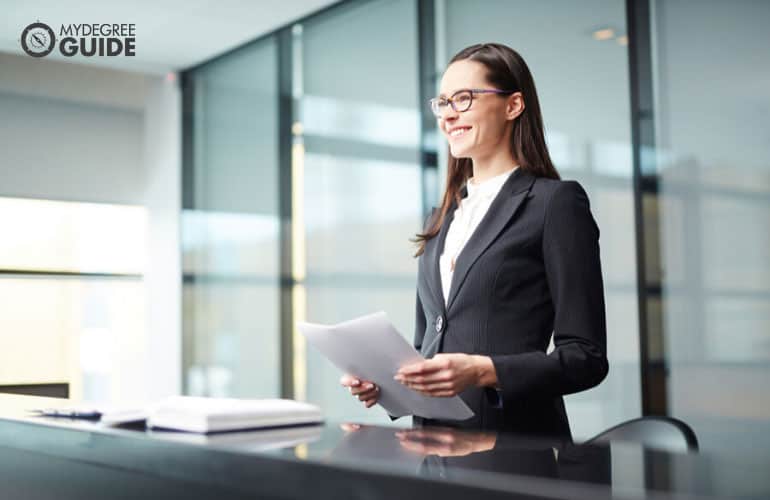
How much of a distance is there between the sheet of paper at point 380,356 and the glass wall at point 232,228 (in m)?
3.93

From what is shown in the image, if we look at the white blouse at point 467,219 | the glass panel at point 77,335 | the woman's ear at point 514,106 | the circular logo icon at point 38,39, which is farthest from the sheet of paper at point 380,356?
the glass panel at point 77,335

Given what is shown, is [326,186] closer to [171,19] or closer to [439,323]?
[171,19]

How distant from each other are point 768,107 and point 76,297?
4.72 metres

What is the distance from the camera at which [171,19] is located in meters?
5.61

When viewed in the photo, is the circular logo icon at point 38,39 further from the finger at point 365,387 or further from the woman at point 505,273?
the finger at point 365,387

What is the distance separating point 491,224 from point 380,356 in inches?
15.6

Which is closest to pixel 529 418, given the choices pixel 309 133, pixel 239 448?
pixel 239 448

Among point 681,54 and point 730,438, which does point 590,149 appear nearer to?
point 681,54

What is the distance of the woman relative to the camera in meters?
1.81

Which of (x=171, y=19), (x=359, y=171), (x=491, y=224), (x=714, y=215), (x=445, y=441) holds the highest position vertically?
(x=171, y=19)

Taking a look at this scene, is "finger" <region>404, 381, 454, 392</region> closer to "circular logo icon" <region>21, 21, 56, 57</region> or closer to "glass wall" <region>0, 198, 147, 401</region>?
"circular logo icon" <region>21, 21, 56, 57</region>

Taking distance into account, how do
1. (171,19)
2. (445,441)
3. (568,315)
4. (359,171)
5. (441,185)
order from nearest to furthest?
(445,441), (568,315), (441,185), (359,171), (171,19)

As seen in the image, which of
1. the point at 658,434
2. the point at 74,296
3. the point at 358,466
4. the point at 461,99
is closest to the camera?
the point at 358,466

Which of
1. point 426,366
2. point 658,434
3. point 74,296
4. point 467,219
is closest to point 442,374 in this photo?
point 426,366
